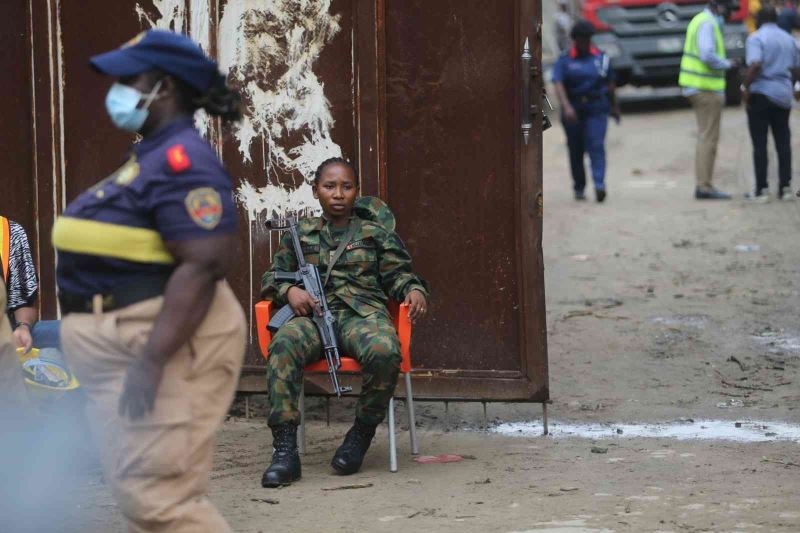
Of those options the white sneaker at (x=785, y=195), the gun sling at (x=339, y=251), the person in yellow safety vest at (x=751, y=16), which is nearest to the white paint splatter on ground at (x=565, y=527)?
the gun sling at (x=339, y=251)

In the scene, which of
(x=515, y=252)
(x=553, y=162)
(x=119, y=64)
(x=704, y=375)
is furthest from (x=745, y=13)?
(x=119, y=64)

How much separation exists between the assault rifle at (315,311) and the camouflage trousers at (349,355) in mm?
42

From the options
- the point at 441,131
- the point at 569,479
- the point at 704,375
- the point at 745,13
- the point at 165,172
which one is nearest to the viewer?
the point at 165,172

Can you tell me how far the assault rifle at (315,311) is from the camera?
532 centimetres

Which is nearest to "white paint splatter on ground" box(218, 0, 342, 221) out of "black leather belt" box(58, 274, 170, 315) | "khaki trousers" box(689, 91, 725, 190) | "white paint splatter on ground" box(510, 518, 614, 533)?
"white paint splatter on ground" box(510, 518, 614, 533)

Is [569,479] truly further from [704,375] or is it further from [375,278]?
[704,375]

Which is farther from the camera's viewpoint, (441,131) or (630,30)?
(630,30)

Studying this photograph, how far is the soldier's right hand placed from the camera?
541 cm

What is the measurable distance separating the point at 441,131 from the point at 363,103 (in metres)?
0.38

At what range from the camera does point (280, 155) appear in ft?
20.2

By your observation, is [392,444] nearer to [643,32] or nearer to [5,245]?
[5,245]

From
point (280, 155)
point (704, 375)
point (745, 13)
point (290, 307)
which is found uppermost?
point (745, 13)

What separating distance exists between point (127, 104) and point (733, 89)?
17844 mm

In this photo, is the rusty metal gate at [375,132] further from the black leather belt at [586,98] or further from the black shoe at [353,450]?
the black leather belt at [586,98]
